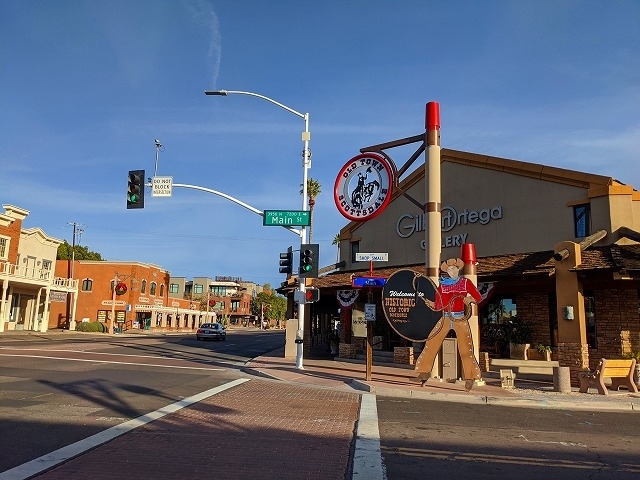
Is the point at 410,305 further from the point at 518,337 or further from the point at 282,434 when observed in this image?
the point at 282,434

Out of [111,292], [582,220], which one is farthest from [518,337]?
[111,292]

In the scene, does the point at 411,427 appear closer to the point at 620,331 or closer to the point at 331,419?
the point at 331,419

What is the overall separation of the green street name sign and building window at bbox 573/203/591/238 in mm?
9789

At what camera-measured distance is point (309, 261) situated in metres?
18.4

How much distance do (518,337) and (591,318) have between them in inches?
104

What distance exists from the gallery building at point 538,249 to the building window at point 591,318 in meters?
0.03

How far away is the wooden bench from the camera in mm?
14141

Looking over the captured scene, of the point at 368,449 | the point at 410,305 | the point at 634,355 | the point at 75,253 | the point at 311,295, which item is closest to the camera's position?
the point at 368,449

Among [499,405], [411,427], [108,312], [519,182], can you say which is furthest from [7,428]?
[108,312]

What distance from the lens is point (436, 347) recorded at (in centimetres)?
1471

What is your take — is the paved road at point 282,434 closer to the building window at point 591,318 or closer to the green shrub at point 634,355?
the green shrub at point 634,355

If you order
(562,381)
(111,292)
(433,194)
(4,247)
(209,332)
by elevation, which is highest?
(4,247)

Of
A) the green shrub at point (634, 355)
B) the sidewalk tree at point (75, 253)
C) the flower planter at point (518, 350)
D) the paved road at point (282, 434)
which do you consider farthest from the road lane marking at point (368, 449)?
the sidewalk tree at point (75, 253)

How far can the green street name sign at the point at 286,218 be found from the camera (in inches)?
754
